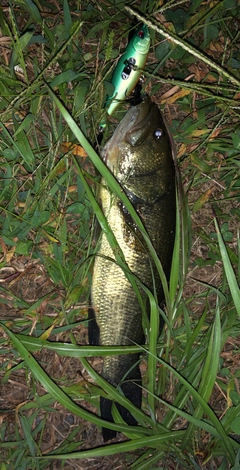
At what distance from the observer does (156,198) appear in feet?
5.87

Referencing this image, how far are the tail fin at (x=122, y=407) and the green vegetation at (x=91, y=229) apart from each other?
71 mm

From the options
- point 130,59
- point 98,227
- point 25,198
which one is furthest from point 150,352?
point 130,59

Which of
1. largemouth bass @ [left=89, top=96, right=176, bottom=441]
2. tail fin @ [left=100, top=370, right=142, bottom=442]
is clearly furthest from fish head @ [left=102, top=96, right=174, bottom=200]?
tail fin @ [left=100, top=370, right=142, bottom=442]

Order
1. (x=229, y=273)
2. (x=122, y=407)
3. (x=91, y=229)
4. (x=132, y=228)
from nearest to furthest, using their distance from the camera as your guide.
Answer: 1. (x=229, y=273)
2. (x=132, y=228)
3. (x=91, y=229)
4. (x=122, y=407)

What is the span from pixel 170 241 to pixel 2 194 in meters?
0.82

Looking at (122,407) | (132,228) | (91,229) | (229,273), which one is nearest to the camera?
(229,273)

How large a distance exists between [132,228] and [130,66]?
682 millimetres

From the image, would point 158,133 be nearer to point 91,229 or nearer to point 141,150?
point 141,150

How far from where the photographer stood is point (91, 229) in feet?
6.28

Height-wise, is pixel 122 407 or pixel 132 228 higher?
pixel 132 228

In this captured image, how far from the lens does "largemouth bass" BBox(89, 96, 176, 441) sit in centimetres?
173

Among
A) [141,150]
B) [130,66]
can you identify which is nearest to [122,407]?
[141,150]

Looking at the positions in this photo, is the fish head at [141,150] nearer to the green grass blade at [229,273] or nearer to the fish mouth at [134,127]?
the fish mouth at [134,127]

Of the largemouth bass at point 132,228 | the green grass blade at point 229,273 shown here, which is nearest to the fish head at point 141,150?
the largemouth bass at point 132,228
